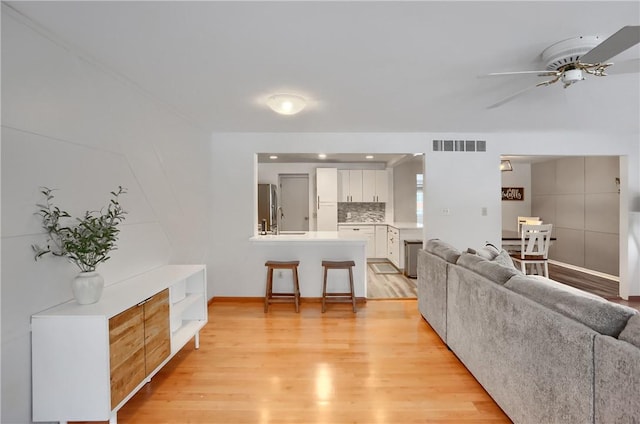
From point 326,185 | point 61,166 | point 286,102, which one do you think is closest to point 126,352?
point 61,166

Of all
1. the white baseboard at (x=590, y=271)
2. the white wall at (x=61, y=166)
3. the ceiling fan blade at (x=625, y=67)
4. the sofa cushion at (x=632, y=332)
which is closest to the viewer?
the sofa cushion at (x=632, y=332)

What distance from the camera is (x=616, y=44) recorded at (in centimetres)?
154

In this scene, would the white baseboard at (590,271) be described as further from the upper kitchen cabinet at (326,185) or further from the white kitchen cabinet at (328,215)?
the upper kitchen cabinet at (326,185)

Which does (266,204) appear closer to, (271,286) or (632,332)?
(271,286)

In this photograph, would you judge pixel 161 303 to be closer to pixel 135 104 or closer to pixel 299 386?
pixel 299 386

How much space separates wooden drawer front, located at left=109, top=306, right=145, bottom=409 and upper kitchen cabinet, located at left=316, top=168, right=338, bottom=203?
17.2 feet

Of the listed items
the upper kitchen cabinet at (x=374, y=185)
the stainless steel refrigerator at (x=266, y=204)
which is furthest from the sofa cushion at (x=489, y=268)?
the upper kitchen cabinet at (x=374, y=185)

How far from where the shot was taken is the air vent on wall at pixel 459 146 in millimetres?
4391

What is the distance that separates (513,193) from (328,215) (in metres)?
4.59

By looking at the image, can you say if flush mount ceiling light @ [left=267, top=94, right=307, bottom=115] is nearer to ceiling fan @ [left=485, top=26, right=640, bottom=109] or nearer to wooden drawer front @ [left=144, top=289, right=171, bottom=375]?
ceiling fan @ [left=485, top=26, right=640, bottom=109]

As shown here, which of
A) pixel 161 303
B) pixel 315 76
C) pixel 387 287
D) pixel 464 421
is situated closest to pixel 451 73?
pixel 315 76

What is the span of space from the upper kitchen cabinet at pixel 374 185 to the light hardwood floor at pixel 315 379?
391 centimetres

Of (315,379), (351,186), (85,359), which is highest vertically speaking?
(351,186)

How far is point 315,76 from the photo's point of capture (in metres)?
2.44
